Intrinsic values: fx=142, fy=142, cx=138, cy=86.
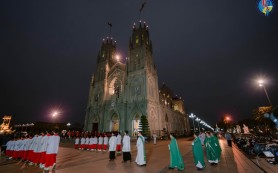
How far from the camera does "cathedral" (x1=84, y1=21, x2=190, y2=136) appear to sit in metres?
28.4

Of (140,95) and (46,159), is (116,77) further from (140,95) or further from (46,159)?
(46,159)

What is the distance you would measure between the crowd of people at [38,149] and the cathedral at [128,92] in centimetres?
1883

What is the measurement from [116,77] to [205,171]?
31122 mm

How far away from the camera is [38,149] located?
8125 mm

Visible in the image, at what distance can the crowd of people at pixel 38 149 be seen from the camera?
6770mm

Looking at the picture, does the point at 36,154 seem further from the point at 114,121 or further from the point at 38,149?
the point at 114,121

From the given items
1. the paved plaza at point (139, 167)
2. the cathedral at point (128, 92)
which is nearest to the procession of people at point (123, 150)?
the paved plaza at point (139, 167)

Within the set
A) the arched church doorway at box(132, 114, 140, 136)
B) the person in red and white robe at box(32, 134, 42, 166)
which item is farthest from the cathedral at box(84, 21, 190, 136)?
the person in red and white robe at box(32, 134, 42, 166)

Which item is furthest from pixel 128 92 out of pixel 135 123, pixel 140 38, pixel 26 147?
pixel 26 147

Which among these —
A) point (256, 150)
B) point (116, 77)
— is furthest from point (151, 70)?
point (256, 150)

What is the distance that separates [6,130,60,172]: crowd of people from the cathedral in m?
18.8

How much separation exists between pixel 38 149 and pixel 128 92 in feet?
75.1

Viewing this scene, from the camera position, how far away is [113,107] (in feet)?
103

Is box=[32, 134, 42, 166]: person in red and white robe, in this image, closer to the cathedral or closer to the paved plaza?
the paved plaza
